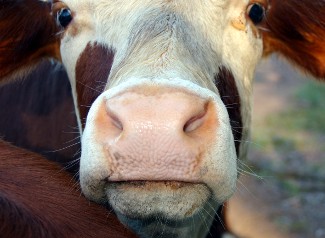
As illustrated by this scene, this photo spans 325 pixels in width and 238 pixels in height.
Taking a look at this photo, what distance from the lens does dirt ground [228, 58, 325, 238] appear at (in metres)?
7.52

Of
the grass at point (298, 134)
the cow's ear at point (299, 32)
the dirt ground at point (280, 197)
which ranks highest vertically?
the cow's ear at point (299, 32)

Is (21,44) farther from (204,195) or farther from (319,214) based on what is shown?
(319,214)

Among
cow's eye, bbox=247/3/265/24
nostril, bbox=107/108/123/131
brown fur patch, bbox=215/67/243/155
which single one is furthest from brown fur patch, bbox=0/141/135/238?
cow's eye, bbox=247/3/265/24

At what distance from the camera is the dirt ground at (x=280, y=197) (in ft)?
24.7

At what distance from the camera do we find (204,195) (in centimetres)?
293

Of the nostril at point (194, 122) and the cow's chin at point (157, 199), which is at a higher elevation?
the nostril at point (194, 122)

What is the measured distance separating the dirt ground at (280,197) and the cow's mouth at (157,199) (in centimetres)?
388

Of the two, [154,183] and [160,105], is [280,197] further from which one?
[160,105]

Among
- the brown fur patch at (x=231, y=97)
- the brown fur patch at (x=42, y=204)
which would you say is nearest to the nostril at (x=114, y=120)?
the brown fur patch at (x=42, y=204)

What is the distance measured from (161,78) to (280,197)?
18.4ft

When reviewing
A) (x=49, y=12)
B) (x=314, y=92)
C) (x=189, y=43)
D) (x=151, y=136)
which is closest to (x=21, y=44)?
(x=49, y=12)

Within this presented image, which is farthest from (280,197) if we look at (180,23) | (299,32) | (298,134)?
(180,23)

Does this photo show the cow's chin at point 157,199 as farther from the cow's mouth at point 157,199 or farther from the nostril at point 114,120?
the nostril at point 114,120

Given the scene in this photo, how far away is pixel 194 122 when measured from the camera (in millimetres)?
2762
